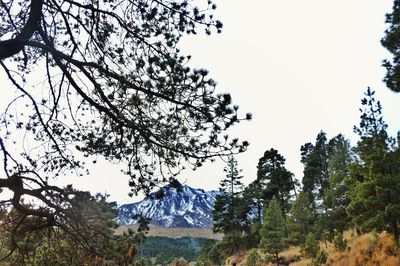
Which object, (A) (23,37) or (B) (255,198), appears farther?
(B) (255,198)

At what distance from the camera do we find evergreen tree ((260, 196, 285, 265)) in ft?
129

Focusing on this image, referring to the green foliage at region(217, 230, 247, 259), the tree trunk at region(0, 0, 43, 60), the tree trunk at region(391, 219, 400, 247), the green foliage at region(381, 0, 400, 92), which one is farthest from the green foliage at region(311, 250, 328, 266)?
the tree trunk at region(0, 0, 43, 60)

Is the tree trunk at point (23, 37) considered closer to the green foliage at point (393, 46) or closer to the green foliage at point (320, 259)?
the green foliage at point (393, 46)

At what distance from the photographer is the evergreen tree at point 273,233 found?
39.3 meters

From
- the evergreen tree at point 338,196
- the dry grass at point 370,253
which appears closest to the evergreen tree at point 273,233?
the evergreen tree at point 338,196

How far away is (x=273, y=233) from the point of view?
39500 mm

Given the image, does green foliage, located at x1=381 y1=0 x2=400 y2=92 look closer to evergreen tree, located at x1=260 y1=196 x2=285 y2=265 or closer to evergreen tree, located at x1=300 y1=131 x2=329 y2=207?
evergreen tree, located at x1=260 y1=196 x2=285 y2=265

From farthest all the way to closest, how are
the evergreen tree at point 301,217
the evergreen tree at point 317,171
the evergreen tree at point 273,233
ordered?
the evergreen tree at point 317,171 < the evergreen tree at point 301,217 < the evergreen tree at point 273,233

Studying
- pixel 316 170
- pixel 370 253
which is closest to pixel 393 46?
pixel 370 253

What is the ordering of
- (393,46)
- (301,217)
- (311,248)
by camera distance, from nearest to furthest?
(393,46)
(311,248)
(301,217)

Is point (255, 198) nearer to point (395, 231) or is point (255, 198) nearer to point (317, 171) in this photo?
point (317, 171)

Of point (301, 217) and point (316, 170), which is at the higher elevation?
point (316, 170)

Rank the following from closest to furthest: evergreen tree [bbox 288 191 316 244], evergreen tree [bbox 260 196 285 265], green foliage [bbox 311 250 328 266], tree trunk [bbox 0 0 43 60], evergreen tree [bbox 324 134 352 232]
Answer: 1. tree trunk [bbox 0 0 43 60]
2. green foliage [bbox 311 250 328 266]
3. evergreen tree [bbox 324 134 352 232]
4. evergreen tree [bbox 260 196 285 265]
5. evergreen tree [bbox 288 191 316 244]

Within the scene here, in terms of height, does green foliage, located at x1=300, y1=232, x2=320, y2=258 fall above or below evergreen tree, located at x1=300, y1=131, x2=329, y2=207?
below
